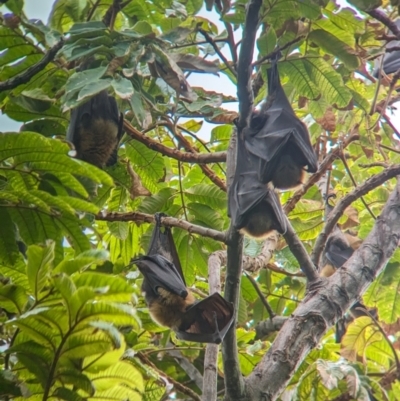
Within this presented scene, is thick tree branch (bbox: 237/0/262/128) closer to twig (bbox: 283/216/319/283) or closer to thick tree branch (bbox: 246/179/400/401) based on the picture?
twig (bbox: 283/216/319/283)

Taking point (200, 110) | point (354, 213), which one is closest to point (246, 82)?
point (200, 110)

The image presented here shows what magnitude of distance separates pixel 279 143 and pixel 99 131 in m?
1.27

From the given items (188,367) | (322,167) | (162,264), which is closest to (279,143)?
(322,167)

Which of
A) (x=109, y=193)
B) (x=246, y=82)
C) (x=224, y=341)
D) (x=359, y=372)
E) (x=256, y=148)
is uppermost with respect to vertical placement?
(x=246, y=82)

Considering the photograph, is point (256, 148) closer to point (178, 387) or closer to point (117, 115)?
point (117, 115)

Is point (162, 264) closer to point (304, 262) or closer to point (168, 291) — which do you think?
point (168, 291)

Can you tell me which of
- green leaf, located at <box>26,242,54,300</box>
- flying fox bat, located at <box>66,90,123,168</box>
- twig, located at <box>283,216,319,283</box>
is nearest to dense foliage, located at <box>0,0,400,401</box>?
green leaf, located at <box>26,242,54,300</box>

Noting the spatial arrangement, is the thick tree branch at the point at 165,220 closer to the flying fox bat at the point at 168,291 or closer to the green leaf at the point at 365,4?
the flying fox bat at the point at 168,291

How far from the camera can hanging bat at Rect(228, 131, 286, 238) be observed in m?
4.24

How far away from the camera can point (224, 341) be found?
351 cm

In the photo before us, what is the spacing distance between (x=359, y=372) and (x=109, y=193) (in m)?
2.11

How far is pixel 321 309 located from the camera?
396 centimetres

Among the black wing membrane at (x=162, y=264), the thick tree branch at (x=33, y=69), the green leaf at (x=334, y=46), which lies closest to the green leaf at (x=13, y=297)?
the thick tree branch at (x=33, y=69)

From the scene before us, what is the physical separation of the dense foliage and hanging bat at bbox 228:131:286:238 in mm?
217
